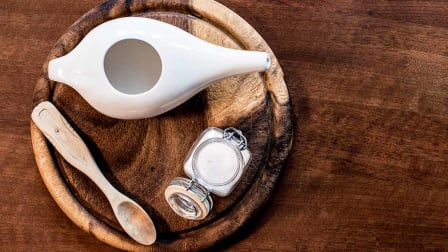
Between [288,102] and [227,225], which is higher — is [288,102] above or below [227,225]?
above

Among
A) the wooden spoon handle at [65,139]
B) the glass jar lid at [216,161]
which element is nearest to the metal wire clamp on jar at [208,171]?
the glass jar lid at [216,161]

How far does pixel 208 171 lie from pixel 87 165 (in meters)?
0.17

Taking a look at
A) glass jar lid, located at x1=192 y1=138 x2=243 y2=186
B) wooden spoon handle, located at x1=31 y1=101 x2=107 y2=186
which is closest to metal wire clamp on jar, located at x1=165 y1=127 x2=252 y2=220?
glass jar lid, located at x1=192 y1=138 x2=243 y2=186

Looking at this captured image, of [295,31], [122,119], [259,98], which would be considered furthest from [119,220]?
[295,31]

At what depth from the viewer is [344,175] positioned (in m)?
0.78

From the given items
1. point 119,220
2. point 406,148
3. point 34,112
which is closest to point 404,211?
point 406,148

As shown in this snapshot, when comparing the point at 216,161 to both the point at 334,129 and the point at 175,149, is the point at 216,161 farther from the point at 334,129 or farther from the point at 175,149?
the point at 334,129

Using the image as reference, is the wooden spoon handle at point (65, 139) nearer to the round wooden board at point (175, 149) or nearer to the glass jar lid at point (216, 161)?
the round wooden board at point (175, 149)

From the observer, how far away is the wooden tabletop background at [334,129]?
0.78m

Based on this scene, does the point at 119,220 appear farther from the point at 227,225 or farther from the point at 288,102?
Result: the point at 288,102

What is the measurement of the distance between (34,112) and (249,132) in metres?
0.30

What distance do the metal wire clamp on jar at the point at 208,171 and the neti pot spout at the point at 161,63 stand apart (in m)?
0.08

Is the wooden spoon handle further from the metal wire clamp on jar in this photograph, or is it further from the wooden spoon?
the metal wire clamp on jar

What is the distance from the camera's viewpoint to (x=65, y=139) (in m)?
0.75
